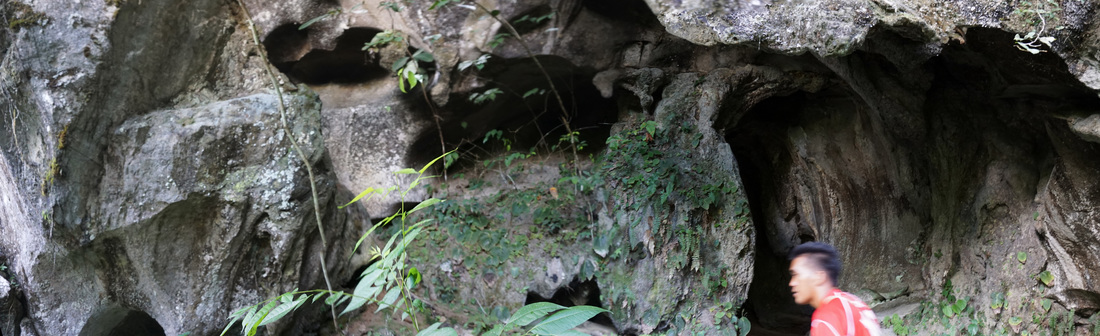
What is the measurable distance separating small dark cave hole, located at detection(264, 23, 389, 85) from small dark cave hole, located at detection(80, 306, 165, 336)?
105 inches

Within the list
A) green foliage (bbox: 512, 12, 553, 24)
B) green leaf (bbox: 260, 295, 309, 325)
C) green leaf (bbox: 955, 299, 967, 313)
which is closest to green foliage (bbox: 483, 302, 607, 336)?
green leaf (bbox: 260, 295, 309, 325)

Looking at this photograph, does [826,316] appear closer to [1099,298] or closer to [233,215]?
[1099,298]

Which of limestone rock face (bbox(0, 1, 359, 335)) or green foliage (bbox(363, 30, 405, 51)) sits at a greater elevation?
green foliage (bbox(363, 30, 405, 51))

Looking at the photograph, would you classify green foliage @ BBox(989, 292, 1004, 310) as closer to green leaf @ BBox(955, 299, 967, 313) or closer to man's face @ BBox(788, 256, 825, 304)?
green leaf @ BBox(955, 299, 967, 313)

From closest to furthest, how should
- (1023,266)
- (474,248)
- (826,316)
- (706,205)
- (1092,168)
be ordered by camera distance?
(826,316) < (1092,168) < (1023,266) < (706,205) < (474,248)

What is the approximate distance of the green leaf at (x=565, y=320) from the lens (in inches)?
54.6

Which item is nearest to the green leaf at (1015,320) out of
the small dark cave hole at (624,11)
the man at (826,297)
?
the man at (826,297)

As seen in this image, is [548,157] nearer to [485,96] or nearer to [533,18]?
[485,96]

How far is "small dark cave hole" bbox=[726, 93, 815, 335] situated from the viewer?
6.55 metres

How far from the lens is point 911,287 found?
5.85m

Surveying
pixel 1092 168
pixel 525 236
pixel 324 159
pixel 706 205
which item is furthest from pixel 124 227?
pixel 1092 168

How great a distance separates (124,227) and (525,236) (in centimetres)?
303

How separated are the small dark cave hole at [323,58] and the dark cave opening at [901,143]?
12.6ft

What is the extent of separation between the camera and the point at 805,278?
2451 mm
